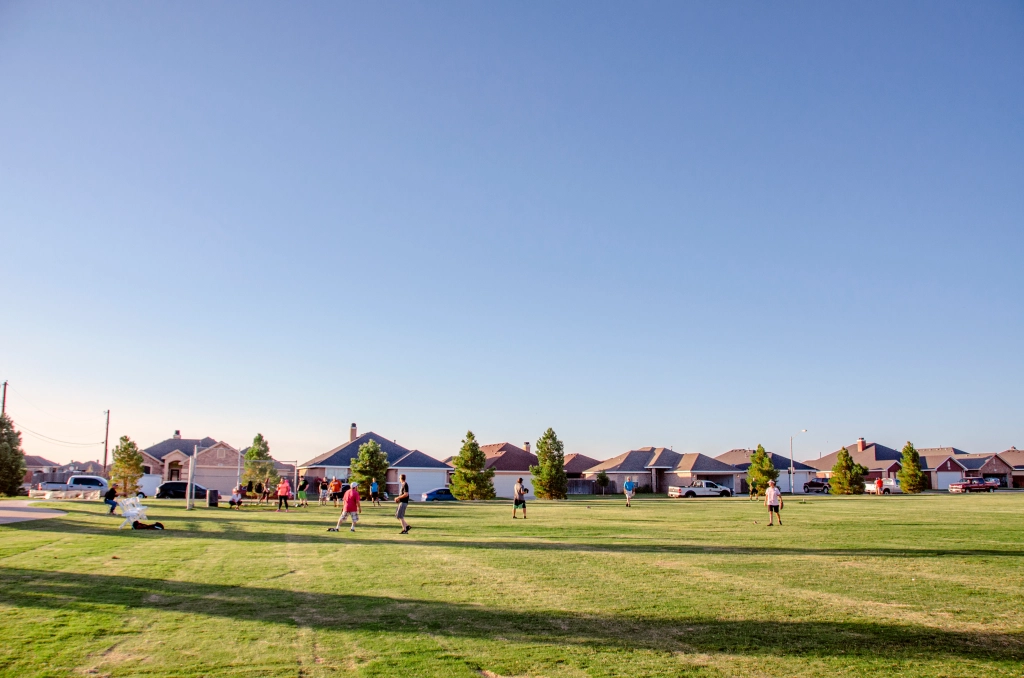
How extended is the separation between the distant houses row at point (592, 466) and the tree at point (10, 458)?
13.6 m

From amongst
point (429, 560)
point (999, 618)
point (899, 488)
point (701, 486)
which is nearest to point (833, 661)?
point (999, 618)

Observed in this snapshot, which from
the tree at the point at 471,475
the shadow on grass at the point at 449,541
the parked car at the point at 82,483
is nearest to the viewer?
the shadow on grass at the point at 449,541

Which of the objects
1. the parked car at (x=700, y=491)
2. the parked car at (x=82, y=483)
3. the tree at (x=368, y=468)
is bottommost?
the parked car at (x=700, y=491)

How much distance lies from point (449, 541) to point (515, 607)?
32.2ft

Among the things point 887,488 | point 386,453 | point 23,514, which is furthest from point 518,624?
point 887,488

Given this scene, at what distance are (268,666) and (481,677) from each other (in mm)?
2083

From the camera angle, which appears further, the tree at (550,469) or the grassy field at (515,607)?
the tree at (550,469)

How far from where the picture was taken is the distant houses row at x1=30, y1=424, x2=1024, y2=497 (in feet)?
227

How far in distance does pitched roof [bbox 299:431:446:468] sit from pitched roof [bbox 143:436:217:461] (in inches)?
573

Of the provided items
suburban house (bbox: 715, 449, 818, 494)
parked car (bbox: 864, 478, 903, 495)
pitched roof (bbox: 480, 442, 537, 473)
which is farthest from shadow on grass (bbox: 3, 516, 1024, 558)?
suburban house (bbox: 715, 449, 818, 494)

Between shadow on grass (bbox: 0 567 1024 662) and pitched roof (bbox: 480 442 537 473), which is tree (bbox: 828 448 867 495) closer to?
pitched roof (bbox: 480 442 537 473)

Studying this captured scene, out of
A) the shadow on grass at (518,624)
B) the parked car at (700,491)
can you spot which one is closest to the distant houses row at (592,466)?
the parked car at (700,491)

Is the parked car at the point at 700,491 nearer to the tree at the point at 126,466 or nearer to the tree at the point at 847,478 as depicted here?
the tree at the point at 847,478

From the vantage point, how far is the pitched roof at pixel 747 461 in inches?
3637
